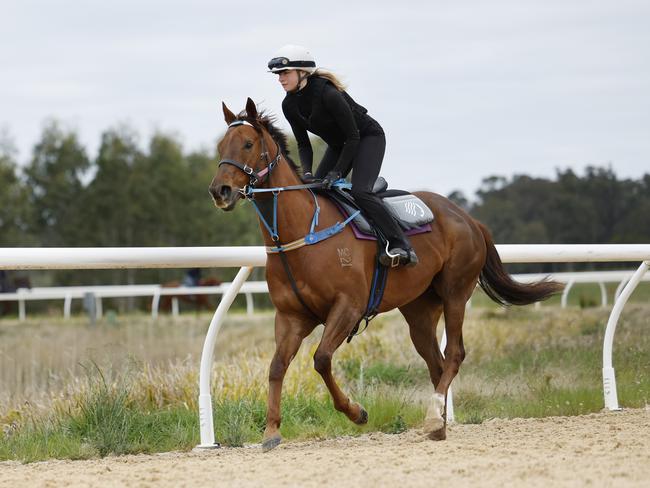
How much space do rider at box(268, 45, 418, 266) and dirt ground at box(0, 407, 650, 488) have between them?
4.26ft

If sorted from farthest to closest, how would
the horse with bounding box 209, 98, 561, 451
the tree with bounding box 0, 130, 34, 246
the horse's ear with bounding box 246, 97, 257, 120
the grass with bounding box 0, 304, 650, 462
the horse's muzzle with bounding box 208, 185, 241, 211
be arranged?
the tree with bounding box 0, 130, 34, 246 < the grass with bounding box 0, 304, 650, 462 < the horse's ear with bounding box 246, 97, 257, 120 < the horse with bounding box 209, 98, 561, 451 < the horse's muzzle with bounding box 208, 185, 241, 211

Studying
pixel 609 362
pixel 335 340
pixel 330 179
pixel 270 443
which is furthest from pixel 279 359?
pixel 609 362

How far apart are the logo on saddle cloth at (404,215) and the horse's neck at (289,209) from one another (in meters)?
0.31

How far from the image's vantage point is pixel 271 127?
21.3 feet

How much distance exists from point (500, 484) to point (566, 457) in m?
0.82

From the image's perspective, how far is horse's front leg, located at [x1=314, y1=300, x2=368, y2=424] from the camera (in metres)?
6.17

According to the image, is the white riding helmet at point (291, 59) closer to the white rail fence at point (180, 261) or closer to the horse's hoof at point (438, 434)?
the white rail fence at point (180, 261)

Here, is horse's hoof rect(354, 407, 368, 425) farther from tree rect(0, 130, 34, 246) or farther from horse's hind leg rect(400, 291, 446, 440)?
tree rect(0, 130, 34, 246)

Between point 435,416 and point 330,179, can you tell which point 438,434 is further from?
point 330,179

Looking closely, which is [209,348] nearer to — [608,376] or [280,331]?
[280,331]

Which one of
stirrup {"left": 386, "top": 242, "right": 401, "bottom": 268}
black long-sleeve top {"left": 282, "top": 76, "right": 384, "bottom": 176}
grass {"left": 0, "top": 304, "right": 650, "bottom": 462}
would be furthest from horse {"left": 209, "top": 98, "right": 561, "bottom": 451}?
grass {"left": 0, "top": 304, "right": 650, "bottom": 462}

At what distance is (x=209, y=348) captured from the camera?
21.1 ft

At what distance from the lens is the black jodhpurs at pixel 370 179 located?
262 inches

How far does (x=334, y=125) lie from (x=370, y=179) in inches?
16.7
